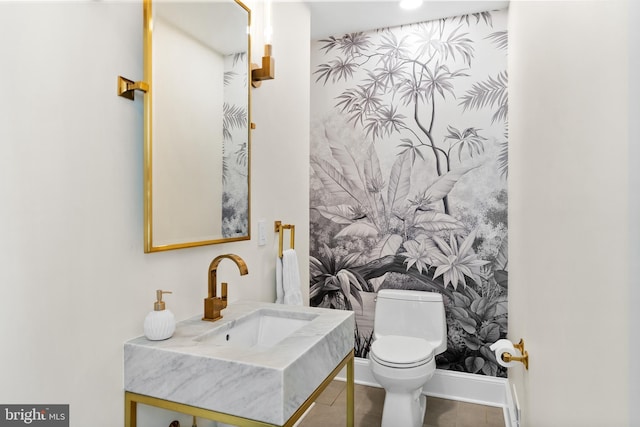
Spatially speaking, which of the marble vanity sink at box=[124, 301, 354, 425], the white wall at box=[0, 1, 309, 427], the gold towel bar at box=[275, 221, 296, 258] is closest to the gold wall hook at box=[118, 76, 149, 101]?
the white wall at box=[0, 1, 309, 427]

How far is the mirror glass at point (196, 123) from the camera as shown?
1.26m

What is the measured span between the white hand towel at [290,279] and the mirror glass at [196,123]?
0.37 meters

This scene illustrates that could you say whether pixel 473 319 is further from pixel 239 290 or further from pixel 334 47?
pixel 334 47

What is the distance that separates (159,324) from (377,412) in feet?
5.76

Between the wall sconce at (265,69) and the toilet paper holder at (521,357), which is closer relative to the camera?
the toilet paper holder at (521,357)

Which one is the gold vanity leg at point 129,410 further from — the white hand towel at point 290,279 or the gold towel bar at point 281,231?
the gold towel bar at point 281,231

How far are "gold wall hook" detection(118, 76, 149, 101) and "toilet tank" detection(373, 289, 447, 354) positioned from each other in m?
2.01

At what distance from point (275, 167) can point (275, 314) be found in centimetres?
82

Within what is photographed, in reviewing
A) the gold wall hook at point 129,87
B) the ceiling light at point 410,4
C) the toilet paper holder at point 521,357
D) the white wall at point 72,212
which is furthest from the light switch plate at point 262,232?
the ceiling light at point 410,4

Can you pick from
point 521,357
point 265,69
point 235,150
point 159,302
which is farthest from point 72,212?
point 521,357

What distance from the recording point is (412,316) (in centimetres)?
256

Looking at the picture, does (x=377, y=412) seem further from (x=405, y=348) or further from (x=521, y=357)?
(x=521, y=357)

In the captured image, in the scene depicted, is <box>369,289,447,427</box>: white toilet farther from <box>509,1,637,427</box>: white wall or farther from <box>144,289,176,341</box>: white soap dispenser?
<box>144,289,176,341</box>: white soap dispenser

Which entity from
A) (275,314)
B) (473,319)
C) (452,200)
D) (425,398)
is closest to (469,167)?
(452,200)
